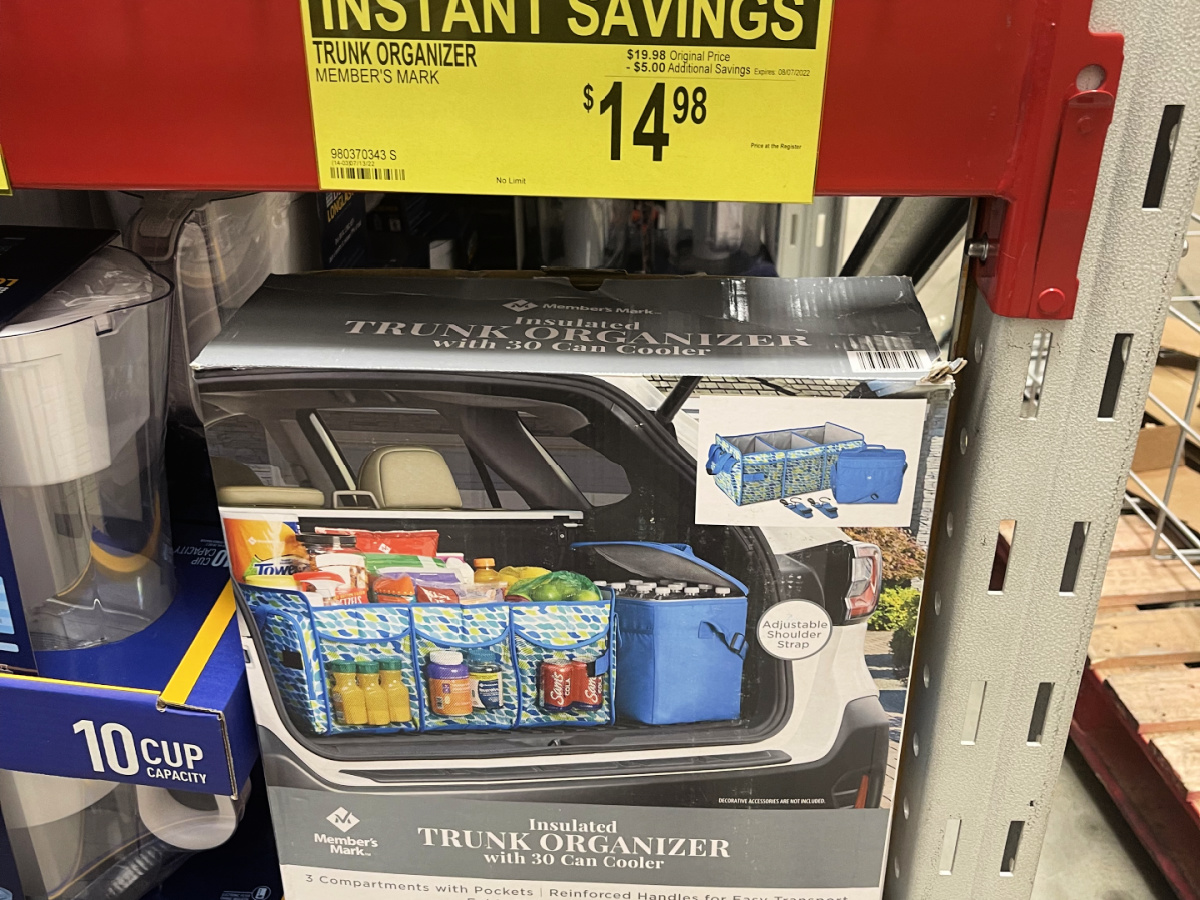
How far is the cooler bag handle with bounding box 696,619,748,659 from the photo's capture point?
0.54 m

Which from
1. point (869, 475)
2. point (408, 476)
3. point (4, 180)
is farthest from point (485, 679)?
point (4, 180)

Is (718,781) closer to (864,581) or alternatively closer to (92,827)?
(864,581)

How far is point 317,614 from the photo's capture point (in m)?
0.54

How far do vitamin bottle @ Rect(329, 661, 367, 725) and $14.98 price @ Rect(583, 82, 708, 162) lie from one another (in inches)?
12.0

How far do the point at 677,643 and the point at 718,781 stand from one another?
0.10 metres

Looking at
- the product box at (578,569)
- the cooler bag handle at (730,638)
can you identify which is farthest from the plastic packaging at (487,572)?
the cooler bag handle at (730,638)

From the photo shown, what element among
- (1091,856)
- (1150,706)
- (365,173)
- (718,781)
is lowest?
(1091,856)

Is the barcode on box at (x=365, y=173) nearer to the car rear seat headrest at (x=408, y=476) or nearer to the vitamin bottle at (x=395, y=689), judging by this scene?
the car rear seat headrest at (x=408, y=476)

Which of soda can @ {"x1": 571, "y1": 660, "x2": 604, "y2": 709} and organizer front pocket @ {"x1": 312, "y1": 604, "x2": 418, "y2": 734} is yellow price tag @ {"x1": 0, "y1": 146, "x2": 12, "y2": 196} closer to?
organizer front pocket @ {"x1": 312, "y1": 604, "x2": 418, "y2": 734}

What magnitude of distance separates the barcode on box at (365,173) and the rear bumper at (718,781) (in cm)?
31

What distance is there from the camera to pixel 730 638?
0.54 metres

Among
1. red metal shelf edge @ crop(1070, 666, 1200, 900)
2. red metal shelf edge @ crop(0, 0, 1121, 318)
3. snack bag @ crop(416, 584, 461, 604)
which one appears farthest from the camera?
red metal shelf edge @ crop(1070, 666, 1200, 900)

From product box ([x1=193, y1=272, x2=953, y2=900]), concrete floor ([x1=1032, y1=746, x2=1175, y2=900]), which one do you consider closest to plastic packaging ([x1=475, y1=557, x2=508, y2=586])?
product box ([x1=193, y1=272, x2=953, y2=900])

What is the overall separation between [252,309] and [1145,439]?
138 centimetres
